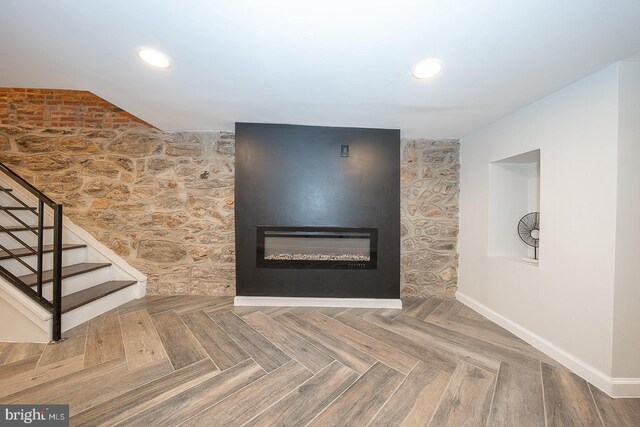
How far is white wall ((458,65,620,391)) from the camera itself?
156 centimetres

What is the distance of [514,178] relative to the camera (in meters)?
2.61

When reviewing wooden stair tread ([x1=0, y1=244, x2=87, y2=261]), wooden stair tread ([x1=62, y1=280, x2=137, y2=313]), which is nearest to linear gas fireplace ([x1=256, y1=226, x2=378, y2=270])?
wooden stair tread ([x1=62, y1=280, x2=137, y2=313])

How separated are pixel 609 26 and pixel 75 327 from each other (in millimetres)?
4123

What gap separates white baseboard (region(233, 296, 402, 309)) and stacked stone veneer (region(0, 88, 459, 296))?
41 centimetres

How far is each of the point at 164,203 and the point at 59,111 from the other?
5.33ft

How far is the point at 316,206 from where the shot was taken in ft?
Answer: 9.09

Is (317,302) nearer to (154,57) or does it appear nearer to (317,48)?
(317,48)

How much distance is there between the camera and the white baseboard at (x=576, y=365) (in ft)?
4.91

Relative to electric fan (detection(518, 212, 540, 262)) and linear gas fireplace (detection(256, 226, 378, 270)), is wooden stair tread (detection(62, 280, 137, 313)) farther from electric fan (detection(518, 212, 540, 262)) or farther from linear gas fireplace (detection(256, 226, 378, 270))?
electric fan (detection(518, 212, 540, 262))

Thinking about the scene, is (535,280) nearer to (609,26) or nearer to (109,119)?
(609,26)

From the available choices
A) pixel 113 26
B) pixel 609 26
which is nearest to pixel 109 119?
pixel 113 26

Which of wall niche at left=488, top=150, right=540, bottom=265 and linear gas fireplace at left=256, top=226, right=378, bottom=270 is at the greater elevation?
wall niche at left=488, top=150, right=540, bottom=265

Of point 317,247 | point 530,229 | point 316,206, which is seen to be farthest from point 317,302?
point 530,229

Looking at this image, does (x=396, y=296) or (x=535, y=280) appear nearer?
(x=535, y=280)
